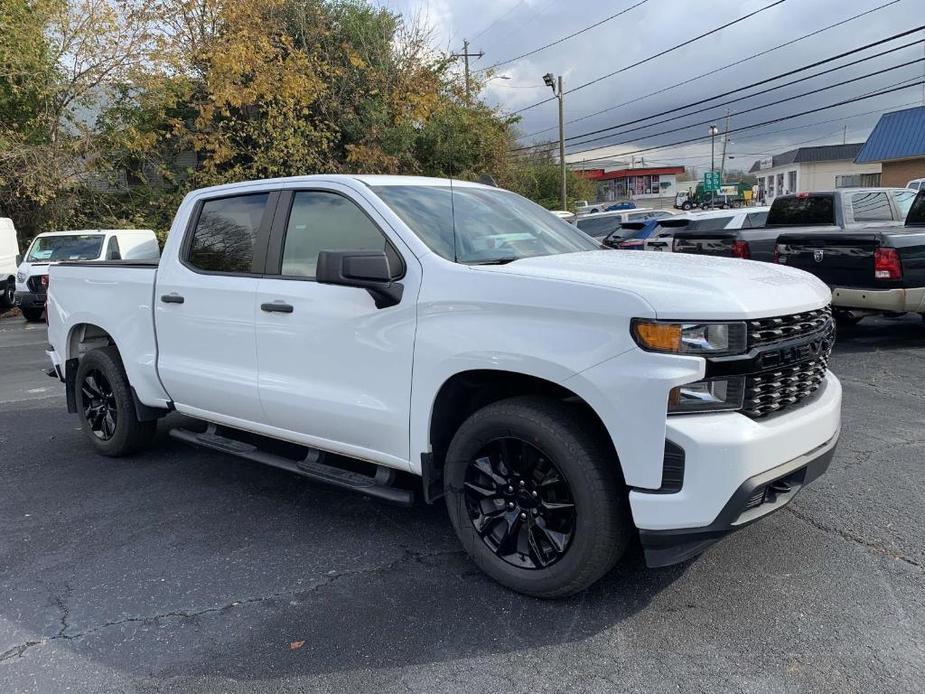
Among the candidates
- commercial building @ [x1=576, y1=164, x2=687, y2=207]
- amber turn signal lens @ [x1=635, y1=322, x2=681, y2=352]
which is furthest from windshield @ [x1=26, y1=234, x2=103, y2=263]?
commercial building @ [x1=576, y1=164, x2=687, y2=207]

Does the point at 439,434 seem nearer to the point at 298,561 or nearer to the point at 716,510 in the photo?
the point at 298,561

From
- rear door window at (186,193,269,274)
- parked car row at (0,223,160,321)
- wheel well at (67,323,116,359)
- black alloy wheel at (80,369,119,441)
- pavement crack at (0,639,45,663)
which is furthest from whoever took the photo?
parked car row at (0,223,160,321)

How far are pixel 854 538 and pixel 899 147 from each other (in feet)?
121

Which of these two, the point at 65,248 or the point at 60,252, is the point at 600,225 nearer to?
the point at 65,248

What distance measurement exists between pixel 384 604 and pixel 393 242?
1.70 metres

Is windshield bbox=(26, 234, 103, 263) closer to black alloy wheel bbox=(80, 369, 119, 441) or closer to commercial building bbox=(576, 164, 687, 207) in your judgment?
black alloy wheel bbox=(80, 369, 119, 441)

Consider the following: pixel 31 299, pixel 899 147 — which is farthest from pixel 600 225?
pixel 899 147

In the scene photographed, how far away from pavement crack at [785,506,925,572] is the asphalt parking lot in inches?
0.5

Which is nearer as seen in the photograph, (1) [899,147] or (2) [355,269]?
(2) [355,269]

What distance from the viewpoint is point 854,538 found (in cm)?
377

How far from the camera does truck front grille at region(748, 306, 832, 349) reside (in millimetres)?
2881

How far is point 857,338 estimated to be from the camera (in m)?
9.63

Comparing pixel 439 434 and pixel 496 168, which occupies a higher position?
pixel 496 168

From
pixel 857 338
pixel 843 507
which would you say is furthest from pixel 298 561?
pixel 857 338
